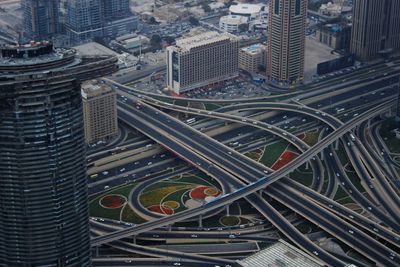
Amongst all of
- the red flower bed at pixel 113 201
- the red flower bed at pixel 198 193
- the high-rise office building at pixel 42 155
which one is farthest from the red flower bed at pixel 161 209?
the high-rise office building at pixel 42 155

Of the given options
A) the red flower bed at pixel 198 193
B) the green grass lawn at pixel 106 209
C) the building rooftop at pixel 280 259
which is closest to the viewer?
the building rooftop at pixel 280 259

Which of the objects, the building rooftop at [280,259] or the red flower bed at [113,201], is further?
the red flower bed at [113,201]

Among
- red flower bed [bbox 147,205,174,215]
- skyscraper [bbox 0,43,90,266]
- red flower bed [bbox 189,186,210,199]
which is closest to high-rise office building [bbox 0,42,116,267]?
skyscraper [bbox 0,43,90,266]

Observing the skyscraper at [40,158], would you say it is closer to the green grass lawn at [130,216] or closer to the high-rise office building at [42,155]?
the high-rise office building at [42,155]

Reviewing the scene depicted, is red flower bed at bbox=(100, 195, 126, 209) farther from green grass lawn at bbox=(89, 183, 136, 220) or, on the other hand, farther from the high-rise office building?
the high-rise office building

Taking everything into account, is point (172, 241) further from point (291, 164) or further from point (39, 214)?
point (39, 214)

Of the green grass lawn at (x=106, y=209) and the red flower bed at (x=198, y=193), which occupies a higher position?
the red flower bed at (x=198, y=193)

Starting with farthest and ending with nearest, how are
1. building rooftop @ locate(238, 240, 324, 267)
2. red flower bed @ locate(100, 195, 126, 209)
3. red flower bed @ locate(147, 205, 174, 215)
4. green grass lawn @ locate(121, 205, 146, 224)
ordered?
red flower bed @ locate(100, 195, 126, 209) → red flower bed @ locate(147, 205, 174, 215) → green grass lawn @ locate(121, 205, 146, 224) → building rooftop @ locate(238, 240, 324, 267)

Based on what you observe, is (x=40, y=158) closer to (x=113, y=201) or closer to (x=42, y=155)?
(x=42, y=155)
